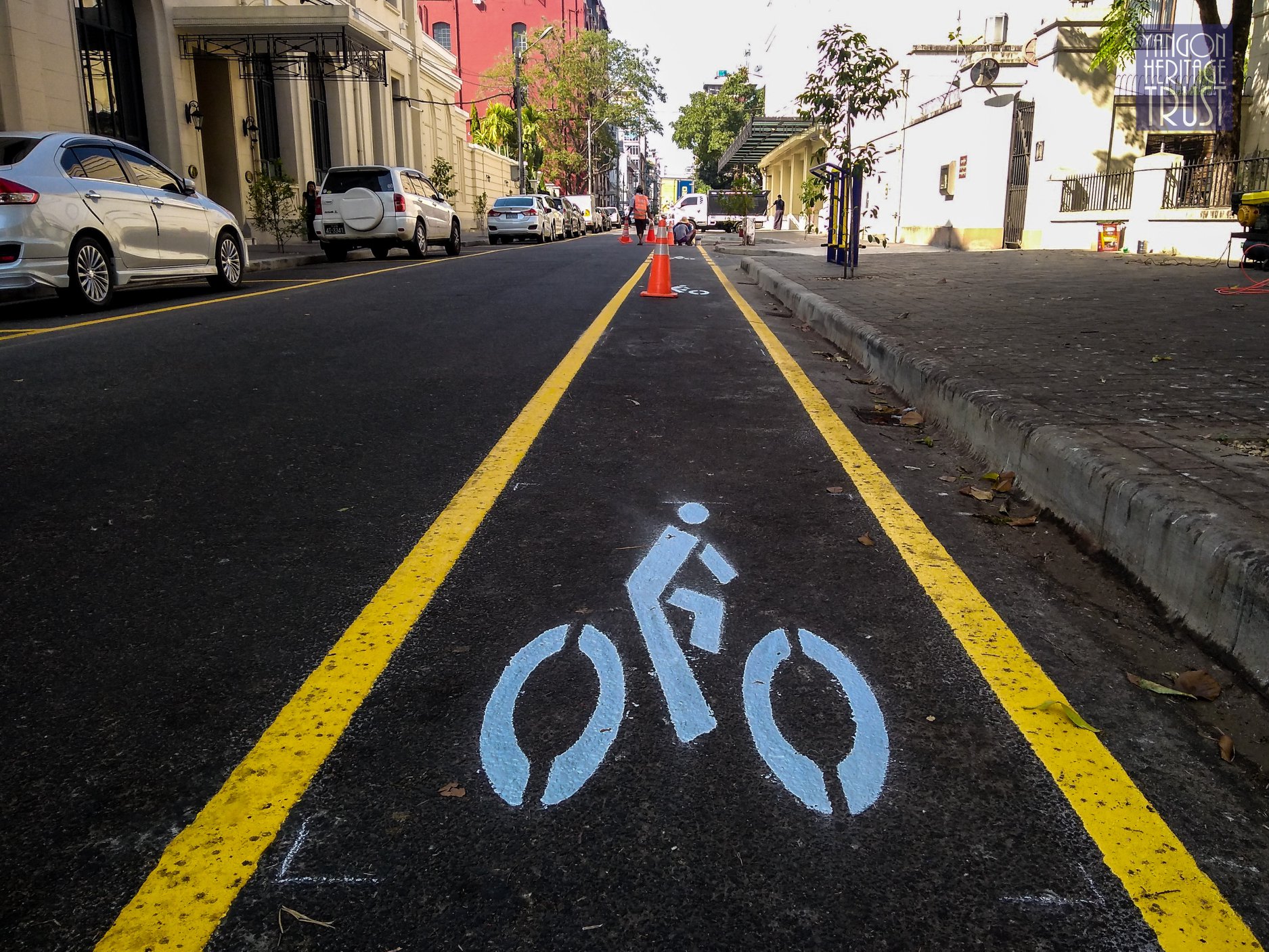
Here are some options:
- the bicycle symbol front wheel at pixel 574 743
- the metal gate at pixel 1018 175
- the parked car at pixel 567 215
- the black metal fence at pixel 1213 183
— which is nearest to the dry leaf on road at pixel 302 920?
the bicycle symbol front wheel at pixel 574 743

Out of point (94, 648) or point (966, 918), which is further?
point (94, 648)

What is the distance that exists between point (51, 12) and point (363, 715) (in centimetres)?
2074

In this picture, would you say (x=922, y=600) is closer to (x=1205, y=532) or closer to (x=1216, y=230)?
(x=1205, y=532)

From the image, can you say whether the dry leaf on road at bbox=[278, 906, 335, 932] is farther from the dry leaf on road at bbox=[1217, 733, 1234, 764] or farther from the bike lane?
the dry leaf on road at bbox=[1217, 733, 1234, 764]

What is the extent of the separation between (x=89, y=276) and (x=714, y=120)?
86.5 metres

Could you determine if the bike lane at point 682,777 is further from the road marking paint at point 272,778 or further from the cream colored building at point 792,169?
the cream colored building at point 792,169

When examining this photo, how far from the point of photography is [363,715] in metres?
2.34

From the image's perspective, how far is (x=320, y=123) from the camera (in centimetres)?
3238

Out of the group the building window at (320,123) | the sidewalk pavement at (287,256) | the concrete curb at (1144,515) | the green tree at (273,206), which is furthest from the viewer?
the building window at (320,123)

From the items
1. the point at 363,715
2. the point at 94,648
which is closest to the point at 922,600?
the point at 363,715

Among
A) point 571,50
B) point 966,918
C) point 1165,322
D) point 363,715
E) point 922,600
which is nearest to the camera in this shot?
point 966,918

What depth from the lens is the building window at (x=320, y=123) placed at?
3153cm

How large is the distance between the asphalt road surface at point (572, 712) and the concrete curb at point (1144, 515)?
0.12 m

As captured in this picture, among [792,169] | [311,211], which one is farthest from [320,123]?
[792,169]
